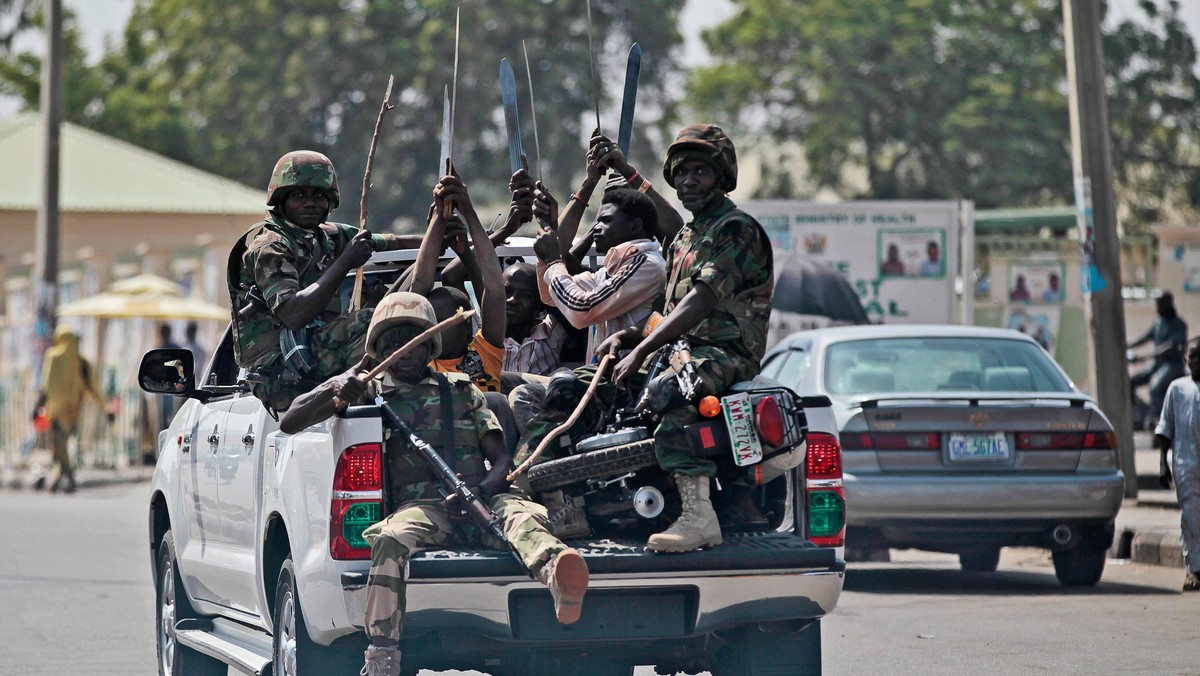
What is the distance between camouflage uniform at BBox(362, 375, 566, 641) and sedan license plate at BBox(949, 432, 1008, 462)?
17.2ft

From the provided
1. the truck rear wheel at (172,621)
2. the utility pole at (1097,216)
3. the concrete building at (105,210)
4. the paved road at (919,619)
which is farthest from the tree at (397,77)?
the truck rear wheel at (172,621)

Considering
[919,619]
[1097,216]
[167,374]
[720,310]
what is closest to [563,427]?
[720,310]

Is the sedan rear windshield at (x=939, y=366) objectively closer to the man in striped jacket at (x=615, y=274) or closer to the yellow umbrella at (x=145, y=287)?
the man in striped jacket at (x=615, y=274)

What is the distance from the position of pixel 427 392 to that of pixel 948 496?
529 centimetres

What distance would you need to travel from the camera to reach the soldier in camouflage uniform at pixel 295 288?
616cm

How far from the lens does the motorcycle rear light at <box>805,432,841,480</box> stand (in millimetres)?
5781

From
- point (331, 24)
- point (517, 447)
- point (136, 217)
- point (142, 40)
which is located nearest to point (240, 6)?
point (331, 24)

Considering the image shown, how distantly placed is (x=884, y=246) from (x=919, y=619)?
11066 millimetres

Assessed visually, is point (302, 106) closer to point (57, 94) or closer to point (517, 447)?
point (57, 94)

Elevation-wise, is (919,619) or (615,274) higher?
(615,274)

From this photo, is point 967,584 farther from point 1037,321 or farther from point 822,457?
point 1037,321

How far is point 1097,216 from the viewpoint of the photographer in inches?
559

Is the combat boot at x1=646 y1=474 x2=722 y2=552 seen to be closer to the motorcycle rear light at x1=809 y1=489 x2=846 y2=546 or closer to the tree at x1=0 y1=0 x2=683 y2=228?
the motorcycle rear light at x1=809 y1=489 x2=846 y2=546

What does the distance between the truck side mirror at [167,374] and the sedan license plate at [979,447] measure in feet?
16.2
